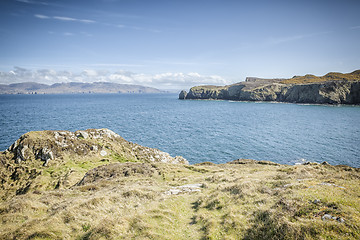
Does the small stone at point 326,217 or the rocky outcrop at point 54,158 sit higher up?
the small stone at point 326,217

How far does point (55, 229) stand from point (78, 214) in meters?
1.72

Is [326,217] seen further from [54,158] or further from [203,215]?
[54,158]

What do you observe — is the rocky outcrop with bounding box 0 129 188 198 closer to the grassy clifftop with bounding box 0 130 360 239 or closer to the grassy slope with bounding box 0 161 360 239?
the grassy clifftop with bounding box 0 130 360 239

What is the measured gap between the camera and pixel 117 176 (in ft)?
82.5

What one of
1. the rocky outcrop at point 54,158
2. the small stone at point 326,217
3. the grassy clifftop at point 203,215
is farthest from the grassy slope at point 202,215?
the rocky outcrop at point 54,158

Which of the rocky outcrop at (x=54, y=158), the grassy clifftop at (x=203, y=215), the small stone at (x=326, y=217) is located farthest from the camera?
the rocky outcrop at (x=54, y=158)

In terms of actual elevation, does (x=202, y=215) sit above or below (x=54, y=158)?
above

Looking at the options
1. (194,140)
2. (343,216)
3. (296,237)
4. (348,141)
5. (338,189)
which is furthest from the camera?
(194,140)

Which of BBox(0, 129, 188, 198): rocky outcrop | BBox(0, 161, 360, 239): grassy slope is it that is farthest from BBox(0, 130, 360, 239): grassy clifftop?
BBox(0, 129, 188, 198): rocky outcrop

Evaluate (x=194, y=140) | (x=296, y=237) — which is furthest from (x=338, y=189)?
(x=194, y=140)

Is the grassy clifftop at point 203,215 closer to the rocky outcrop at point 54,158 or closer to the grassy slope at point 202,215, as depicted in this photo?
the grassy slope at point 202,215

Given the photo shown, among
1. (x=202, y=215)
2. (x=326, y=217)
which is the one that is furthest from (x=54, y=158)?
(x=326, y=217)

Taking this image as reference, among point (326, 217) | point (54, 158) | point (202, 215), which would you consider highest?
point (326, 217)

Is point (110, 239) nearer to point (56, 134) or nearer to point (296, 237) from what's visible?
point (296, 237)
